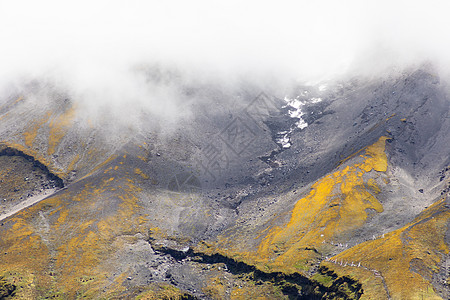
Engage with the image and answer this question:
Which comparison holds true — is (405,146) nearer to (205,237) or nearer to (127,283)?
(205,237)

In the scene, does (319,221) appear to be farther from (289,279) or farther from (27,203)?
(27,203)

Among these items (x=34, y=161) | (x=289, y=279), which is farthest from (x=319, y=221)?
(x=34, y=161)

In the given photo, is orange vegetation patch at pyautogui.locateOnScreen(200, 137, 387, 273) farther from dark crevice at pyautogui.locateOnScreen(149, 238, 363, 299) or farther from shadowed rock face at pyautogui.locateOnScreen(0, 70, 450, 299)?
dark crevice at pyautogui.locateOnScreen(149, 238, 363, 299)

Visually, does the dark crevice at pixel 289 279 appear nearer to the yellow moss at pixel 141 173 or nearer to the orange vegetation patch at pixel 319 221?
the orange vegetation patch at pixel 319 221

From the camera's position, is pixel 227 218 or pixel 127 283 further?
pixel 227 218

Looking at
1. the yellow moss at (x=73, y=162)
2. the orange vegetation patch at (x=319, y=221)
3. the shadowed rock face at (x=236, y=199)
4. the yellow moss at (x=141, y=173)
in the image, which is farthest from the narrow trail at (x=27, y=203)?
the orange vegetation patch at (x=319, y=221)

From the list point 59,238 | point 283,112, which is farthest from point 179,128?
point 59,238
